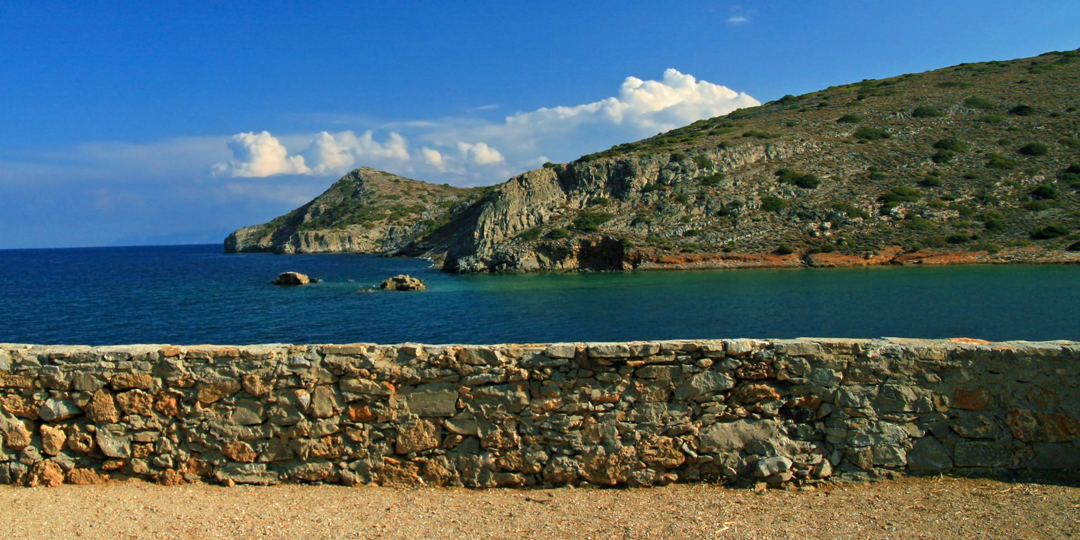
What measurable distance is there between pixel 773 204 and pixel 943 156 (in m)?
18.0

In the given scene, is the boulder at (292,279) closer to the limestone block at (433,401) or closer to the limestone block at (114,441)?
the limestone block at (114,441)

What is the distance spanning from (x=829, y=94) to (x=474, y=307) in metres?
75.0

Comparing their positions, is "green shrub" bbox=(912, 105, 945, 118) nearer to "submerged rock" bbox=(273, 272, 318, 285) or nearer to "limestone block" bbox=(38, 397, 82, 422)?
"submerged rock" bbox=(273, 272, 318, 285)

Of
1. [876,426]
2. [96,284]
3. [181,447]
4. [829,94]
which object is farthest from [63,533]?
[829,94]

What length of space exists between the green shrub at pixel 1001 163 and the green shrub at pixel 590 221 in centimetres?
3515

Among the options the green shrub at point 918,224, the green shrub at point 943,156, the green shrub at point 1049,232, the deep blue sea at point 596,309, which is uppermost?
the green shrub at point 943,156

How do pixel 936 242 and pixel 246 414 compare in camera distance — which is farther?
pixel 936 242

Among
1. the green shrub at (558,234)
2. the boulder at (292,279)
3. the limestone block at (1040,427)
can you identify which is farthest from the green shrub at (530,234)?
the limestone block at (1040,427)

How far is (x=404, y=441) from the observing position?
5.98 m

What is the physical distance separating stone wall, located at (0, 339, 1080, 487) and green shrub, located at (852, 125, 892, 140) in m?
69.0

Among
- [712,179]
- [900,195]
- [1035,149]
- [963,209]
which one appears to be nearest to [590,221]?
[712,179]

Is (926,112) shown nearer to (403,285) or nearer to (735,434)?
(403,285)

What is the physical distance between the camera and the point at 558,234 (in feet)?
200

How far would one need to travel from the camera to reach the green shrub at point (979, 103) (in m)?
67.6
